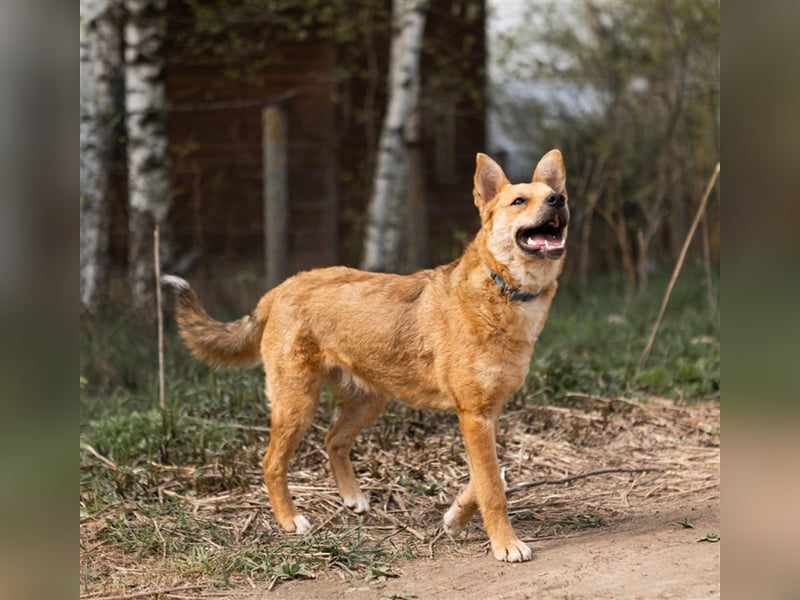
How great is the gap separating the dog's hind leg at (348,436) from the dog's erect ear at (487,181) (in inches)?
54.4

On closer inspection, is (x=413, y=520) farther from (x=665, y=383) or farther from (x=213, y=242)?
(x=213, y=242)

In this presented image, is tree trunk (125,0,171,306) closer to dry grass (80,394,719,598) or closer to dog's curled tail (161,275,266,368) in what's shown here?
dry grass (80,394,719,598)

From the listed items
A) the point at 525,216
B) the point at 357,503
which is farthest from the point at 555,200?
the point at 357,503

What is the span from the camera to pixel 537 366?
7.47 meters

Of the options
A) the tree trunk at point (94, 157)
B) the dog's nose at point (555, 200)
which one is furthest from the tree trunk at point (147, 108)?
the dog's nose at point (555, 200)

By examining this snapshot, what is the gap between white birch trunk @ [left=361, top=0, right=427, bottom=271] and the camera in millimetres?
11180

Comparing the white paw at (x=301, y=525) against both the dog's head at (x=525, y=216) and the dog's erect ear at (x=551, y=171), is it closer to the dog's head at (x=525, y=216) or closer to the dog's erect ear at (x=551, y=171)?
the dog's head at (x=525, y=216)

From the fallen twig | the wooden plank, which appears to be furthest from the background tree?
the fallen twig
